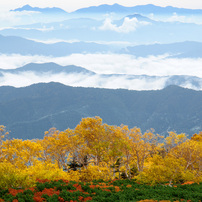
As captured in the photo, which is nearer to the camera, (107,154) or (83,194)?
(83,194)

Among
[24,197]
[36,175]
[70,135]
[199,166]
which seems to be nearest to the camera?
[24,197]

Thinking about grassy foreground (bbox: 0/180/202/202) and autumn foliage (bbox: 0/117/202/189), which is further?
autumn foliage (bbox: 0/117/202/189)

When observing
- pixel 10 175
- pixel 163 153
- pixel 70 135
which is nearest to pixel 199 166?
pixel 163 153

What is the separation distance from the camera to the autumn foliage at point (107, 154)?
48.8 metres

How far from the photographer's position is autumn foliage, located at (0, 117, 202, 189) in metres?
48.8

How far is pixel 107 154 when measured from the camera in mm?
58469

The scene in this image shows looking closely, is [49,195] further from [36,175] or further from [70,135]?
[70,135]

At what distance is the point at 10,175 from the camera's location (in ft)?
109

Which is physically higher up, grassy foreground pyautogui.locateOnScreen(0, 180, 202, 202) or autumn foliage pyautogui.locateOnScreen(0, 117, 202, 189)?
grassy foreground pyautogui.locateOnScreen(0, 180, 202, 202)

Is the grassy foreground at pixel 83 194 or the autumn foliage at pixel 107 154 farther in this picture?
the autumn foliage at pixel 107 154

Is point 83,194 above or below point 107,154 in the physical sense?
above

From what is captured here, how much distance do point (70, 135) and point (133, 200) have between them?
117ft

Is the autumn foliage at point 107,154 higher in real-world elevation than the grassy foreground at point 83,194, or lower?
lower

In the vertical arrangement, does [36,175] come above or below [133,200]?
below
